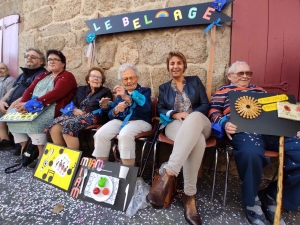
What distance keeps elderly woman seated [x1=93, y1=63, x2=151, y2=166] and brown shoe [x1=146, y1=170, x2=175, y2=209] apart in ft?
1.43

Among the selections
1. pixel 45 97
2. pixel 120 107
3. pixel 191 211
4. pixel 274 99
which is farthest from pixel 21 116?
pixel 274 99

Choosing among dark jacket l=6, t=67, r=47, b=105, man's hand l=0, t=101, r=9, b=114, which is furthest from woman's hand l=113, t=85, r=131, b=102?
man's hand l=0, t=101, r=9, b=114

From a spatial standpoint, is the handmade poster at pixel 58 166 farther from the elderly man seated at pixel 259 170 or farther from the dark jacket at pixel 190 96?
the elderly man seated at pixel 259 170

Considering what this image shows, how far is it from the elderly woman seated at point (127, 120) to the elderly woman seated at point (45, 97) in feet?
1.98

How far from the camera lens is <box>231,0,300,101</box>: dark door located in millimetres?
2057

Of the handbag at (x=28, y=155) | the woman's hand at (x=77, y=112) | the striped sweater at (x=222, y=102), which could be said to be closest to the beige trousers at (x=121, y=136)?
the woman's hand at (x=77, y=112)

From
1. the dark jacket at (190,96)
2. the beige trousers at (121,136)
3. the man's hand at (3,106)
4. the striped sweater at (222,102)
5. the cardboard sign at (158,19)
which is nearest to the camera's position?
the beige trousers at (121,136)

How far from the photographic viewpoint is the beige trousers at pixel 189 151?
147 centimetres

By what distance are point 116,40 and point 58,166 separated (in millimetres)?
1861

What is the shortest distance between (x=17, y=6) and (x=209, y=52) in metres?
3.85

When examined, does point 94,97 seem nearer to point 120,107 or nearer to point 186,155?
point 120,107

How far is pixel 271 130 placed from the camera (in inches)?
60.7

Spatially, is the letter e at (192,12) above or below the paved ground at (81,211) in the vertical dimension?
above

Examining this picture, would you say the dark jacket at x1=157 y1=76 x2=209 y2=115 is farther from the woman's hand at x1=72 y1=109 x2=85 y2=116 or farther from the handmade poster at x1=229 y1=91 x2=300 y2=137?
the woman's hand at x1=72 y1=109 x2=85 y2=116
